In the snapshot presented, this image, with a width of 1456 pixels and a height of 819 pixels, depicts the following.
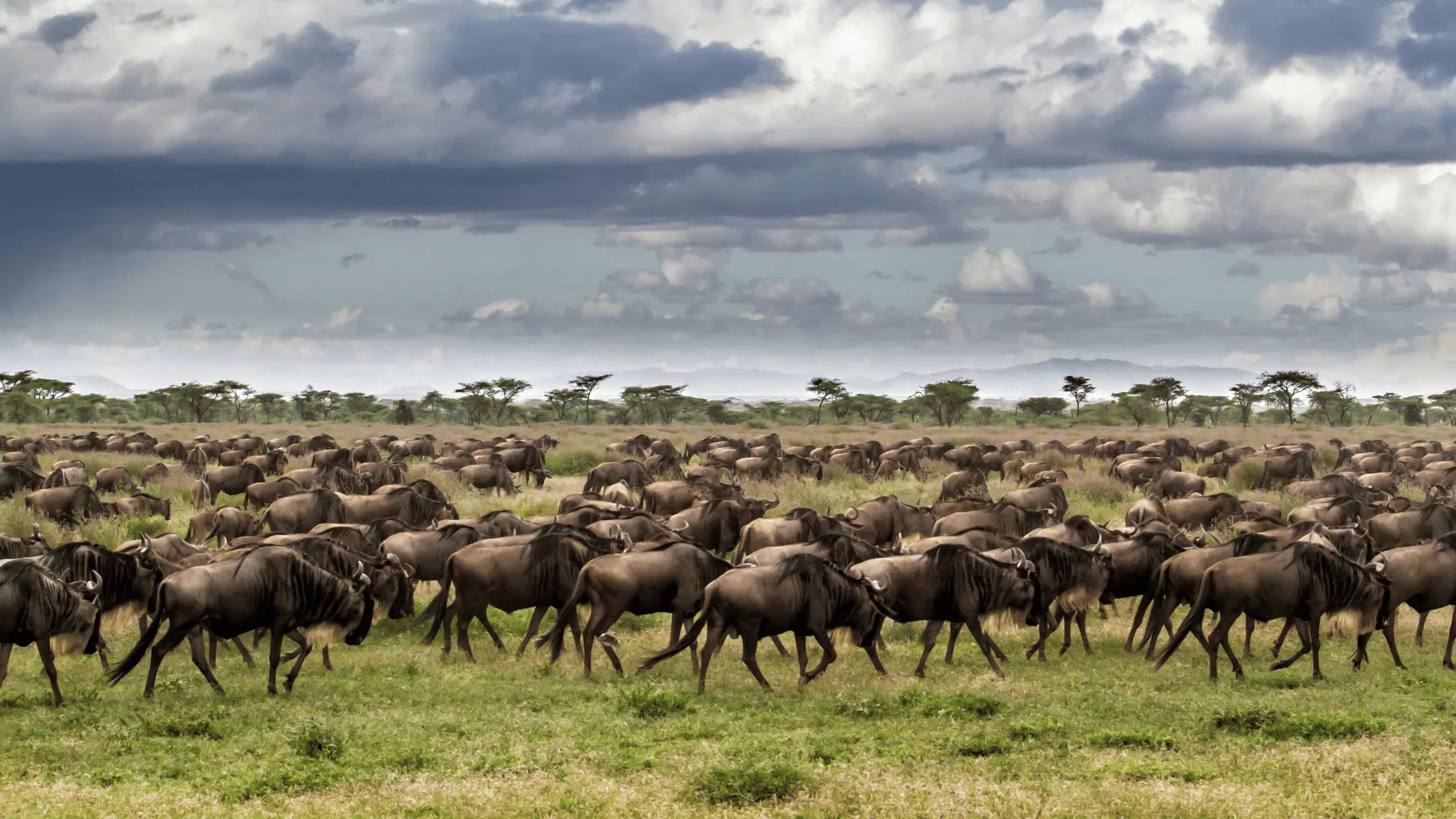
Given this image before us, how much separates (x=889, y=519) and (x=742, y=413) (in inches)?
3691

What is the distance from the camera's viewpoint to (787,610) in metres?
12.2

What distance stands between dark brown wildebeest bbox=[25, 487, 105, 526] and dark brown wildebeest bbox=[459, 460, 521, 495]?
931 centimetres

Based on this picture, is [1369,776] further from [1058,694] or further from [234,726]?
[234,726]

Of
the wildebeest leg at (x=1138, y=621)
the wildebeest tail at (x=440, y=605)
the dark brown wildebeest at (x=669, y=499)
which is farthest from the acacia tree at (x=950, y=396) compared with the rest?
the wildebeest tail at (x=440, y=605)

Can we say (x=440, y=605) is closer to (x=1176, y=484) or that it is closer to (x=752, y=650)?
(x=752, y=650)

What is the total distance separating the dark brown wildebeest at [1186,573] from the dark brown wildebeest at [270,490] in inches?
589

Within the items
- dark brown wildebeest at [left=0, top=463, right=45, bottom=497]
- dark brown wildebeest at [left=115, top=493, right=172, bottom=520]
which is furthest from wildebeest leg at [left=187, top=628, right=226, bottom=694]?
dark brown wildebeest at [left=0, top=463, right=45, bottom=497]

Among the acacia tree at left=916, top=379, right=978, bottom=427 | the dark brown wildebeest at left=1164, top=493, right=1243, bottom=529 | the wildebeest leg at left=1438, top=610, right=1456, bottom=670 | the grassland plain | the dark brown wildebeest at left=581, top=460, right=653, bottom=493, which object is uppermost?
the acacia tree at left=916, top=379, right=978, bottom=427

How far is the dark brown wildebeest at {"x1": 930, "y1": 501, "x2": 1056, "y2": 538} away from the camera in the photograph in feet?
61.2

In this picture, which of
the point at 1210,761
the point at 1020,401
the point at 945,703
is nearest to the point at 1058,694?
the point at 945,703

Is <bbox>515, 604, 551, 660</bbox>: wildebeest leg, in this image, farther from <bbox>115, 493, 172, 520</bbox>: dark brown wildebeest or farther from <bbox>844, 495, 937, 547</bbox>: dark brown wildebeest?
<bbox>115, 493, 172, 520</bbox>: dark brown wildebeest

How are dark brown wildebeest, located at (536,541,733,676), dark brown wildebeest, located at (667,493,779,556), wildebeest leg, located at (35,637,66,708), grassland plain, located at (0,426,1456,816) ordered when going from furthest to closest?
dark brown wildebeest, located at (667,493,779,556), dark brown wildebeest, located at (536,541,733,676), wildebeest leg, located at (35,637,66,708), grassland plain, located at (0,426,1456,816)

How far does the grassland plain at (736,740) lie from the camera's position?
29.3 feet

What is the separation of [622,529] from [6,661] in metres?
7.21
